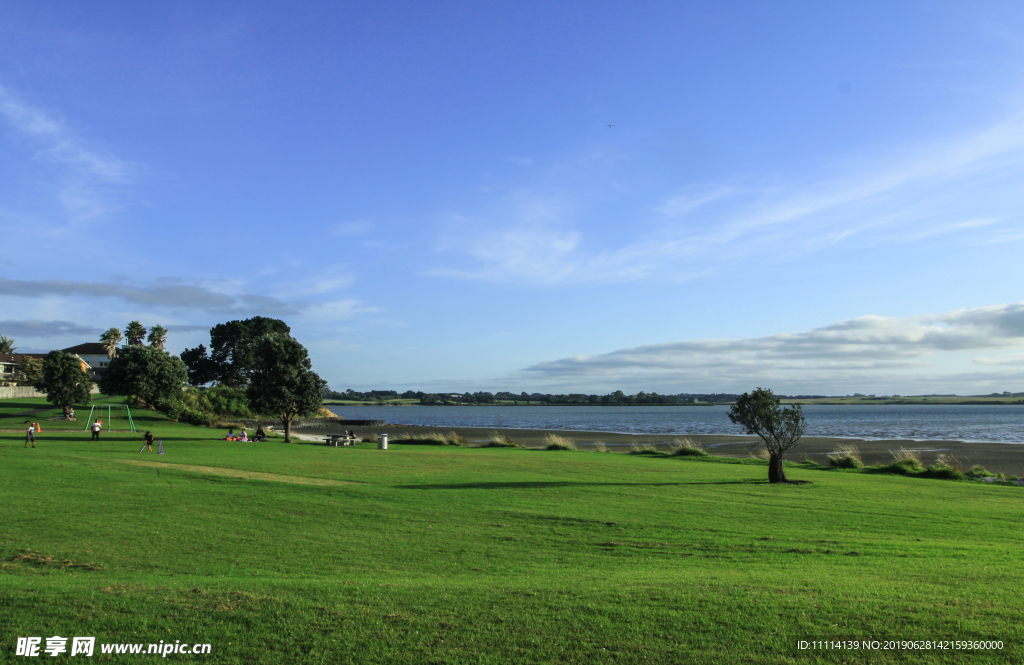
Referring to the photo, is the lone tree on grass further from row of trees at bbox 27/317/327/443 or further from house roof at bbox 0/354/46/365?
house roof at bbox 0/354/46/365

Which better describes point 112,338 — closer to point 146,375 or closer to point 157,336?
point 157,336

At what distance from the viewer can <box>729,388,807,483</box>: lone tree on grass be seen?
27.5 meters

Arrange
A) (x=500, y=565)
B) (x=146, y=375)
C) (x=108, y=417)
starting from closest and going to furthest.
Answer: (x=500, y=565) → (x=108, y=417) → (x=146, y=375)

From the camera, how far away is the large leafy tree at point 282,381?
51.4 m

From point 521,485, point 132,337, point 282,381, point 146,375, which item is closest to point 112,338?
A: point 132,337

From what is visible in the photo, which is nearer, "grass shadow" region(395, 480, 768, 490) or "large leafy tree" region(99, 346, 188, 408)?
"grass shadow" region(395, 480, 768, 490)

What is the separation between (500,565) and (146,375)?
229ft

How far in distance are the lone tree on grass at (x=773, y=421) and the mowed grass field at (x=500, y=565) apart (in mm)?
2270

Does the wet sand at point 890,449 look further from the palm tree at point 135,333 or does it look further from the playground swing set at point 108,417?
the palm tree at point 135,333

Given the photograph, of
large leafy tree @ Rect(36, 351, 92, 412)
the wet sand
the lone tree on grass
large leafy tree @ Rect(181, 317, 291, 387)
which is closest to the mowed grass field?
the lone tree on grass

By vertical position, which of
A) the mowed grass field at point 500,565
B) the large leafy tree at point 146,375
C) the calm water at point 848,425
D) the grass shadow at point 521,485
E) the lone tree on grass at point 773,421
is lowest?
the calm water at point 848,425

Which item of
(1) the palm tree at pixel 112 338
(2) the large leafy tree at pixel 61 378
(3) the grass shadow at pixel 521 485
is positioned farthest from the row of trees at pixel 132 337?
(3) the grass shadow at pixel 521 485

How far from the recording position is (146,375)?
2702 inches

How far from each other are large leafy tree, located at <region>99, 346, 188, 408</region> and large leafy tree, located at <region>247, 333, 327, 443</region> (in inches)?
926
